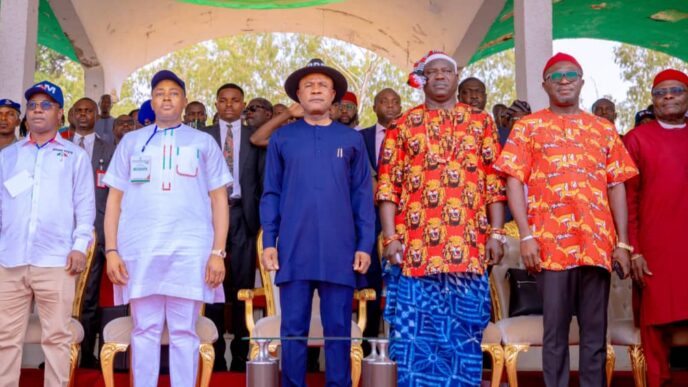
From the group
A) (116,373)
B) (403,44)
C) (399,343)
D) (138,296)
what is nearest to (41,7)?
(403,44)

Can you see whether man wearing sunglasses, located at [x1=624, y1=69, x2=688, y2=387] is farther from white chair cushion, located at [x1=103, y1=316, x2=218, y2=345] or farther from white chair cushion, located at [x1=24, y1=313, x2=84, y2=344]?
white chair cushion, located at [x1=24, y1=313, x2=84, y2=344]

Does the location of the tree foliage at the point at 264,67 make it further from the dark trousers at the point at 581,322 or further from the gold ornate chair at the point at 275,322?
the dark trousers at the point at 581,322

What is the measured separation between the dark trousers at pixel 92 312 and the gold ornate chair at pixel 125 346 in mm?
1261

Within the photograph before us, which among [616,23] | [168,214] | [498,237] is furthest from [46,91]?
[616,23]

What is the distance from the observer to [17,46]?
7652 millimetres

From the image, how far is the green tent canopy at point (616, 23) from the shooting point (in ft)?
37.2

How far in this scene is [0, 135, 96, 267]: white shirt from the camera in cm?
489

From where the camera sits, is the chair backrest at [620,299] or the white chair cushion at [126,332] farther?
the chair backrest at [620,299]

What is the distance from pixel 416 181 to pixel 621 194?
1.17m

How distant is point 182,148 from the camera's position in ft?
15.4

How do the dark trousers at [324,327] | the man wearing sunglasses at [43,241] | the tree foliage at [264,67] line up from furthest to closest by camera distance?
the tree foliage at [264,67]
the man wearing sunglasses at [43,241]
the dark trousers at [324,327]

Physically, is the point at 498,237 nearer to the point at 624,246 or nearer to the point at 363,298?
the point at 624,246

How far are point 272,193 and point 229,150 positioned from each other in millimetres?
1801

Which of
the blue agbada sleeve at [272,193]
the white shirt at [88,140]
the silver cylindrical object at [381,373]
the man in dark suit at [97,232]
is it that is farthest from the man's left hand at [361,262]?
the white shirt at [88,140]
